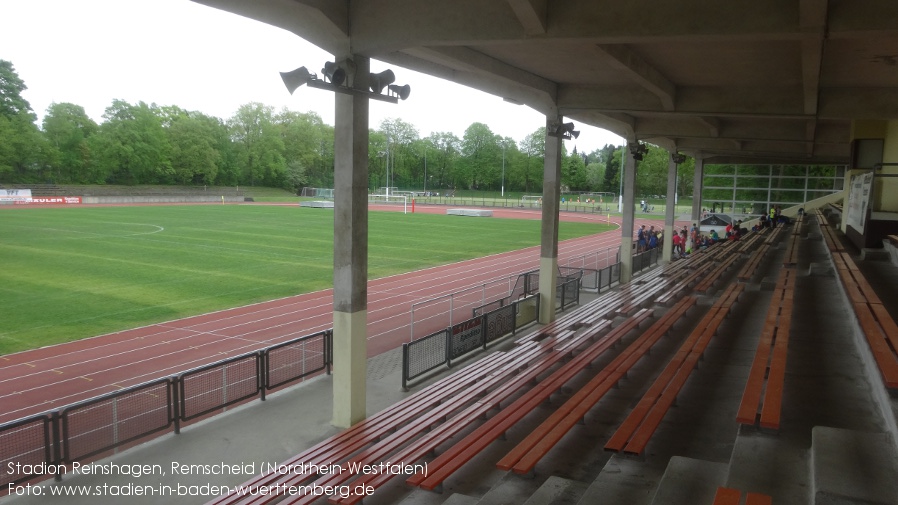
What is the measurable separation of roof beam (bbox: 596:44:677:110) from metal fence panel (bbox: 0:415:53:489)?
958 centimetres

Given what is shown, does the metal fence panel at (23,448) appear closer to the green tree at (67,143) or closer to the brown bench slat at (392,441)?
the brown bench slat at (392,441)

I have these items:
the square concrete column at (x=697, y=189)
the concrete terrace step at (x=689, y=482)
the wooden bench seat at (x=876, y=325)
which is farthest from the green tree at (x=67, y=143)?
the concrete terrace step at (x=689, y=482)

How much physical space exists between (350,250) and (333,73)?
260 centimetres

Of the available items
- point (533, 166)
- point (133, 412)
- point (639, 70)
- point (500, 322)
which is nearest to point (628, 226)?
point (500, 322)

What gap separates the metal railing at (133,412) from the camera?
24.6ft

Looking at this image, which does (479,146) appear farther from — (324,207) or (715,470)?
(715,470)

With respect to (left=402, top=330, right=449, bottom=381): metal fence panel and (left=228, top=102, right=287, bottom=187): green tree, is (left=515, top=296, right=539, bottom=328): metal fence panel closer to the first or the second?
(left=402, top=330, right=449, bottom=381): metal fence panel

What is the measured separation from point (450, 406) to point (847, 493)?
5.24 metres

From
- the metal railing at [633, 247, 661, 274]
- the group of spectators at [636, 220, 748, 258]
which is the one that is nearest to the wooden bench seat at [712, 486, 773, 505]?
the metal railing at [633, 247, 661, 274]

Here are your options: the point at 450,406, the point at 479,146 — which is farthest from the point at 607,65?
the point at 479,146

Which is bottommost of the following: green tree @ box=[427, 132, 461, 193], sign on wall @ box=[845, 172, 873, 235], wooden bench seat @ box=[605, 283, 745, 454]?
wooden bench seat @ box=[605, 283, 745, 454]

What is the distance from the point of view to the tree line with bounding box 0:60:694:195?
82.2m

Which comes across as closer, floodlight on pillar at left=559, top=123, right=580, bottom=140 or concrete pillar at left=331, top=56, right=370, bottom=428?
concrete pillar at left=331, top=56, right=370, bottom=428

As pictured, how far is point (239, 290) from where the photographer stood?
21.5 m
